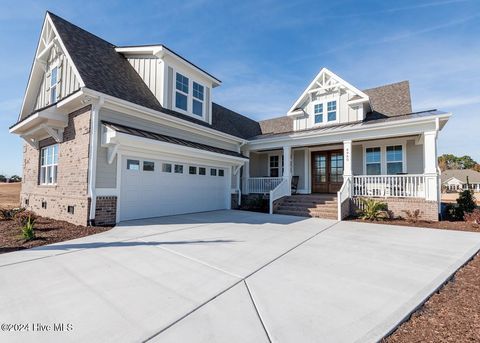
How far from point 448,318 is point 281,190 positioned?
973cm

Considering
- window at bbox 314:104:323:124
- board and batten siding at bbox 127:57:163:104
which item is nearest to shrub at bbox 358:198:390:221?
window at bbox 314:104:323:124

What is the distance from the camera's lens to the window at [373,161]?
41.4ft

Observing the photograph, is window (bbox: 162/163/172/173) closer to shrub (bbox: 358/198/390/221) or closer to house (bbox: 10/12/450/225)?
house (bbox: 10/12/450/225)

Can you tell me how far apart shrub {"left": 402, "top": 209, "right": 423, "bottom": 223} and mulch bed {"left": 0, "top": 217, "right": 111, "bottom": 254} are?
1089cm

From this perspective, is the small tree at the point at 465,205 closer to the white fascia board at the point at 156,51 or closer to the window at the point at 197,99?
the window at the point at 197,99

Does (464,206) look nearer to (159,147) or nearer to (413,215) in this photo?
(413,215)

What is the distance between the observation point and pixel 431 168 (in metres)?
9.45

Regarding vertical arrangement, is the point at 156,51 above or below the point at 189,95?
above

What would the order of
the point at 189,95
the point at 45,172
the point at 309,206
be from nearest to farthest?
the point at 45,172 → the point at 309,206 → the point at 189,95

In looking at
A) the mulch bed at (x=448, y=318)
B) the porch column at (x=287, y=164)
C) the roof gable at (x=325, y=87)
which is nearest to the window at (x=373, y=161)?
the roof gable at (x=325, y=87)

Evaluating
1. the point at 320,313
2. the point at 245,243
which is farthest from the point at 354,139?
the point at 320,313

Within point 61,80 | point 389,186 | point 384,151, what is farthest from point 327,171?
point 61,80

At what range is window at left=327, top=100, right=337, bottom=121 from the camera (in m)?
13.6

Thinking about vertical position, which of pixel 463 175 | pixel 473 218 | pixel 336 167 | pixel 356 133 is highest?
pixel 356 133
